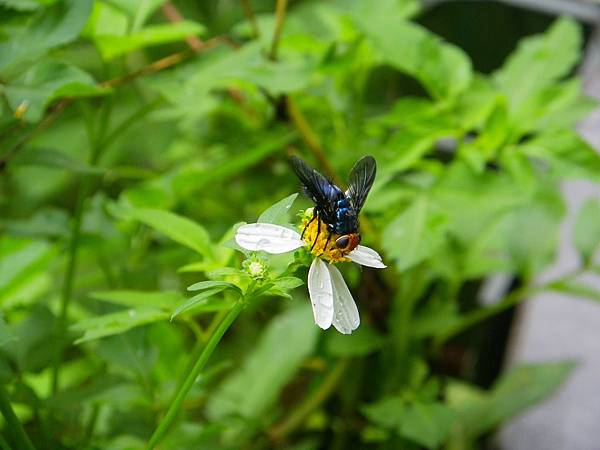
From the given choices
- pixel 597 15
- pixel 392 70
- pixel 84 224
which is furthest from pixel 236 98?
pixel 597 15

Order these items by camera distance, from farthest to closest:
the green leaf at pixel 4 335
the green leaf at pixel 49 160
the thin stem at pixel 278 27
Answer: the thin stem at pixel 278 27, the green leaf at pixel 49 160, the green leaf at pixel 4 335

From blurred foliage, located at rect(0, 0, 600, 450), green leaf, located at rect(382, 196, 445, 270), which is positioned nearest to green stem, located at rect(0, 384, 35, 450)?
blurred foliage, located at rect(0, 0, 600, 450)

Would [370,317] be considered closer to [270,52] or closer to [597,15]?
[270,52]

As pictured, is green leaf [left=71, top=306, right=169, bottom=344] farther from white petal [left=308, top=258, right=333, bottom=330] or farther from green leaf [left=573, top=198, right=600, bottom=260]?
green leaf [left=573, top=198, right=600, bottom=260]

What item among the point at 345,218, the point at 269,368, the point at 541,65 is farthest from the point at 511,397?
the point at 345,218

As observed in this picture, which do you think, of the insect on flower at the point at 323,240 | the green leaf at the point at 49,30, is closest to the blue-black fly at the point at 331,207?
the insect on flower at the point at 323,240

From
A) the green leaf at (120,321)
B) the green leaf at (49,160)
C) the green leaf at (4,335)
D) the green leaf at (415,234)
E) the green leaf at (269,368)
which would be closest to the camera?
the green leaf at (4,335)

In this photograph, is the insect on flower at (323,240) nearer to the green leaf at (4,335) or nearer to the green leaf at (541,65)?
the green leaf at (4,335)
